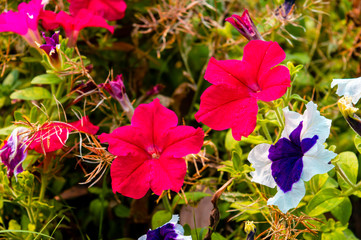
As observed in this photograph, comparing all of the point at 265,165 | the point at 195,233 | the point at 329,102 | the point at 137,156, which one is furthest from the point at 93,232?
the point at 329,102

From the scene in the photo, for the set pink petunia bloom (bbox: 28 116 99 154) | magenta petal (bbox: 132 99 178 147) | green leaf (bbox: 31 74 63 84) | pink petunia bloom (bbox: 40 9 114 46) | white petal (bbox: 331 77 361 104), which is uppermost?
pink petunia bloom (bbox: 40 9 114 46)

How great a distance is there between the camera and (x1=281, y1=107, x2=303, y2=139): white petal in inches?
28.2

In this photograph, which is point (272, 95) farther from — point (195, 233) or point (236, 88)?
point (195, 233)

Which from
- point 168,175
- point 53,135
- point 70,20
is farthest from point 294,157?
point 70,20

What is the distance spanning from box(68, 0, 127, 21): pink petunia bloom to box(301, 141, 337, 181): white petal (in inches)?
26.9

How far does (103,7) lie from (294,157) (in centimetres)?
68

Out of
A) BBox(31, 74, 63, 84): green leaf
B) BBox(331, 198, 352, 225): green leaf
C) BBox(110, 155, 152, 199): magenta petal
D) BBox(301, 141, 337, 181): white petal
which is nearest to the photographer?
BBox(301, 141, 337, 181): white petal

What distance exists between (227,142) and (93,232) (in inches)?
20.3

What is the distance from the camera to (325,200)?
0.83 meters

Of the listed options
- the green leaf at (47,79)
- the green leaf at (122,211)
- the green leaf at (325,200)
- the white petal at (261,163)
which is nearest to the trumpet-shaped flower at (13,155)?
the green leaf at (47,79)

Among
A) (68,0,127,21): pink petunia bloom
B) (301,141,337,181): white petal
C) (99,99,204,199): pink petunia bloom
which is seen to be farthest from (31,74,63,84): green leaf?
(301,141,337,181): white petal

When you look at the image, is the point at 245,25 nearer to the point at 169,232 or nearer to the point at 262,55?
the point at 262,55

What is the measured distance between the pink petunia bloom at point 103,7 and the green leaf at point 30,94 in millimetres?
230

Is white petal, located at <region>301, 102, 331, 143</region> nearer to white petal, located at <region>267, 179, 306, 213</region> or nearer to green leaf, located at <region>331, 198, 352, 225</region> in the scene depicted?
white petal, located at <region>267, 179, 306, 213</region>
